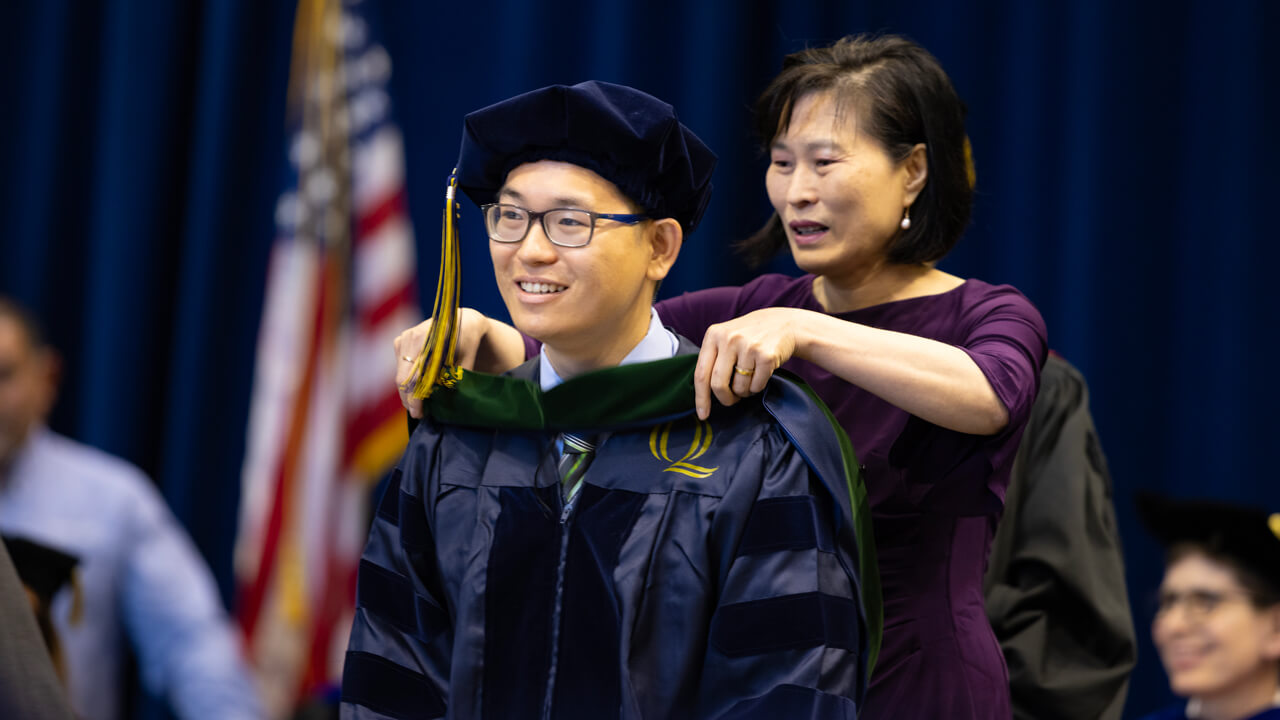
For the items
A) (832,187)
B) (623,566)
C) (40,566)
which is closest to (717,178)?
(832,187)

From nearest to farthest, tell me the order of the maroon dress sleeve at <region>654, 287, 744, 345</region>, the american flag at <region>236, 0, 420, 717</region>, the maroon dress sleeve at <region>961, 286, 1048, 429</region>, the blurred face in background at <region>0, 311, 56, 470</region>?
the maroon dress sleeve at <region>961, 286, 1048, 429</region> → the maroon dress sleeve at <region>654, 287, 744, 345</region> → the blurred face in background at <region>0, 311, 56, 470</region> → the american flag at <region>236, 0, 420, 717</region>

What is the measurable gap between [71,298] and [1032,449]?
347cm

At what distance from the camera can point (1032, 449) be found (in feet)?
8.35

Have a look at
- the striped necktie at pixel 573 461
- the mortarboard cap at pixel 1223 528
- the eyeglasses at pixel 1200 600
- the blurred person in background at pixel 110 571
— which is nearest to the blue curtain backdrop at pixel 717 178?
the blurred person in background at pixel 110 571

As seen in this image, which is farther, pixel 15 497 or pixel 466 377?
pixel 15 497

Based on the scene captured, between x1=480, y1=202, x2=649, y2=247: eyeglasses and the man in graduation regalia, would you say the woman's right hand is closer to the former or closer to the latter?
the man in graduation regalia

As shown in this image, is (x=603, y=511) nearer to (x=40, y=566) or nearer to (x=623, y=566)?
(x=623, y=566)

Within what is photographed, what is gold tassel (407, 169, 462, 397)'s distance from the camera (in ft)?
5.79

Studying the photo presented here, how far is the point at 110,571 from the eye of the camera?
3738mm

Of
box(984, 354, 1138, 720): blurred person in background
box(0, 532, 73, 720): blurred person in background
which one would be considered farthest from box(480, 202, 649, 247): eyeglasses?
box(984, 354, 1138, 720): blurred person in background

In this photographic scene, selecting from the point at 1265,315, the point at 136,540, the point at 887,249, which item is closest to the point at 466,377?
the point at 887,249

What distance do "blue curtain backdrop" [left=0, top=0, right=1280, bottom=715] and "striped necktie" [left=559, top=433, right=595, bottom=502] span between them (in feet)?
7.17

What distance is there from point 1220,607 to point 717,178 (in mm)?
1948

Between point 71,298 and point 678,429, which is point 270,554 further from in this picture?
point 678,429
